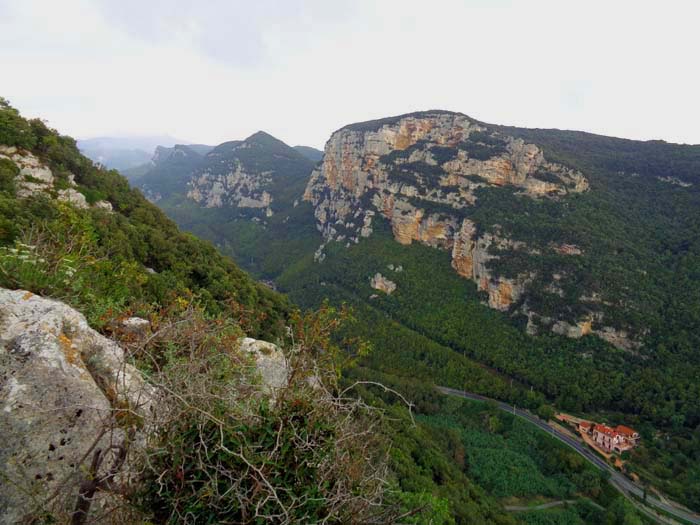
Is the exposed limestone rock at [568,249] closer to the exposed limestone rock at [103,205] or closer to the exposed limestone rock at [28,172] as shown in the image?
the exposed limestone rock at [103,205]

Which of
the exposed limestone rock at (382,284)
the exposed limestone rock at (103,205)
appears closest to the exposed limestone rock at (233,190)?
the exposed limestone rock at (382,284)

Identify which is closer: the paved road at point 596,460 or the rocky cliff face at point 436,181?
the paved road at point 596,460

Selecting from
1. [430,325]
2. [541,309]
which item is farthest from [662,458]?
[430,325]

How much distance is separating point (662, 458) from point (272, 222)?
9390 centimetres

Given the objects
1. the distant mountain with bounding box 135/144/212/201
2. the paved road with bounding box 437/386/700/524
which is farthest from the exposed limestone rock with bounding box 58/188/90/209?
the distant mountain with bounding box 135/144/212/201

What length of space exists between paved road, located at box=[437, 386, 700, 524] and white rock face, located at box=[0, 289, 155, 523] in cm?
3671

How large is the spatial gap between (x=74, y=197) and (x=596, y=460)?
42924mm

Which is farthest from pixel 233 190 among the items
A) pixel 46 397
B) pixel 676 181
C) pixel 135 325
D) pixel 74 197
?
pixel 46 397

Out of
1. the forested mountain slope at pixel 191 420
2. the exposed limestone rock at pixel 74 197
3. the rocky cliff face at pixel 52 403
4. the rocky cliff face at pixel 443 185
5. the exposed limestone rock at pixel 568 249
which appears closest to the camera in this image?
the forested mountain slope at pixel 191 420

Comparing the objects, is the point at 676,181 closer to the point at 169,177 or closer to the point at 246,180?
the point at 246,180

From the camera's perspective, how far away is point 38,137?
18094 millimetres

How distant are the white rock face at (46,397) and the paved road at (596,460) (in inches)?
1445

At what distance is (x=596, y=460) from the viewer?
29.5m

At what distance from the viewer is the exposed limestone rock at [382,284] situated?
56.2m
